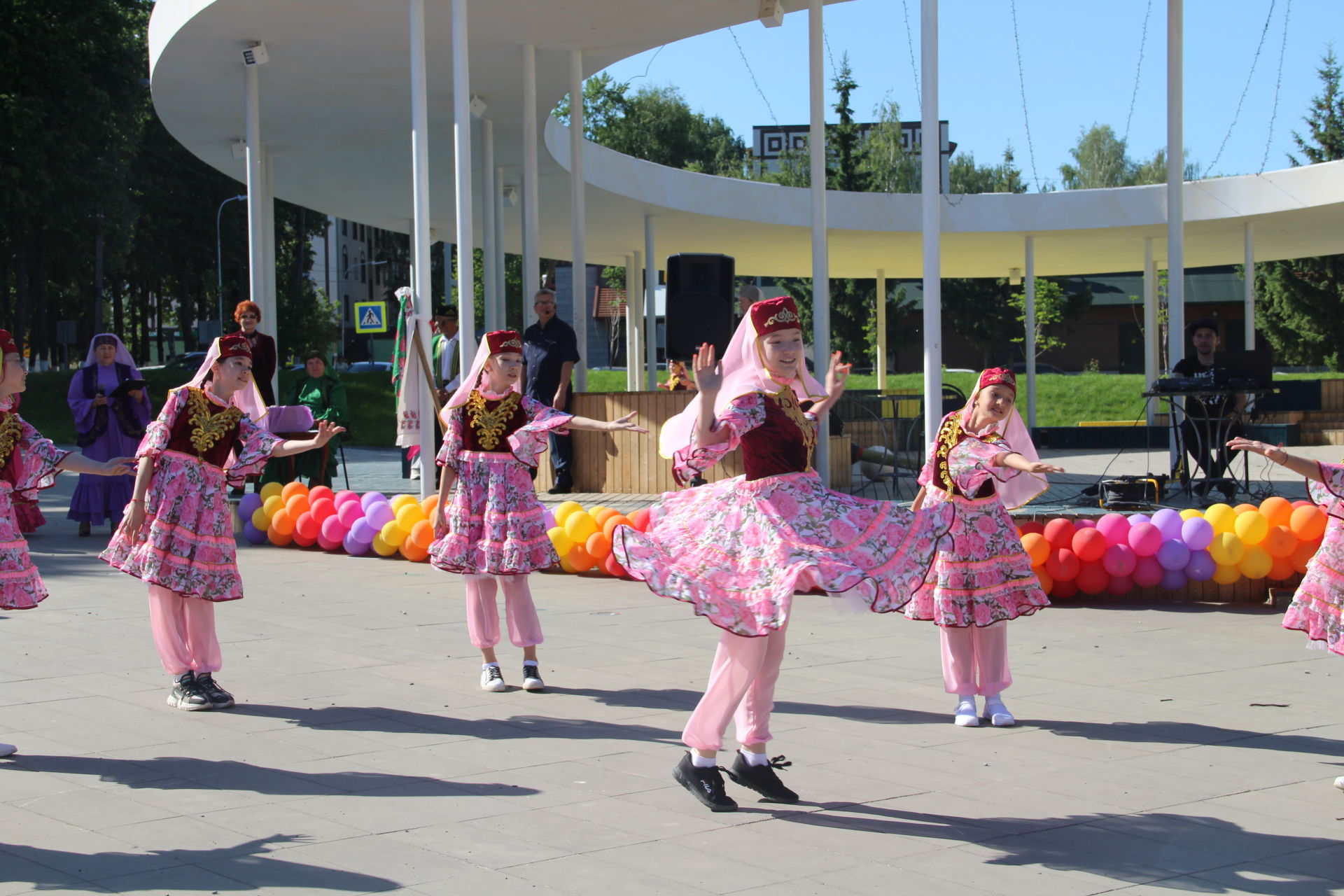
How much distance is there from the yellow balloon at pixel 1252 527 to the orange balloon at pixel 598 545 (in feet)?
Result: 14.5

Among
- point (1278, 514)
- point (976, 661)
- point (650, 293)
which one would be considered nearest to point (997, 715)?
point (976, 661)

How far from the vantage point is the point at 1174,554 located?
8.98m

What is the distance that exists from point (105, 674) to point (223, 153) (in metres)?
13.0

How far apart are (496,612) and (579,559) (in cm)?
341

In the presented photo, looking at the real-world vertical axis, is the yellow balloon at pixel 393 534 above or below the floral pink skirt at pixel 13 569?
below

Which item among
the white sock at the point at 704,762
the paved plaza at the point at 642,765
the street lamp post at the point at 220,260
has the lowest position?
the paved plaza at the point at 642,765

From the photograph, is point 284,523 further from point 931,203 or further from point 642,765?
point 642,765

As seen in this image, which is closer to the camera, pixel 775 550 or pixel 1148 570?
pixel 775 550

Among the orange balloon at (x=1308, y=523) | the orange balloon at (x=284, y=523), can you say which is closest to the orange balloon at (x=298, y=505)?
the orange balloon at (x=284, y=523)

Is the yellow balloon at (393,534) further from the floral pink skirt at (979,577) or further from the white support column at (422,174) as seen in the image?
the floral pink skirt at (979,577)

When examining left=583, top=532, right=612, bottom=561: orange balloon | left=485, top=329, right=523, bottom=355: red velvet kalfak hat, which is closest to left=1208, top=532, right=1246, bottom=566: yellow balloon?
left=583, top=532, right=612, bottom=561: orange balloon

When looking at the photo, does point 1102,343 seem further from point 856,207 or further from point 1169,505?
point 1169,505

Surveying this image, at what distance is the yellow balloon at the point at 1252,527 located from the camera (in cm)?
870

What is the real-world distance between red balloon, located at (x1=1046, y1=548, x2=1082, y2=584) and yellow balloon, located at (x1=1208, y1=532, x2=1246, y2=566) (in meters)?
0.88
